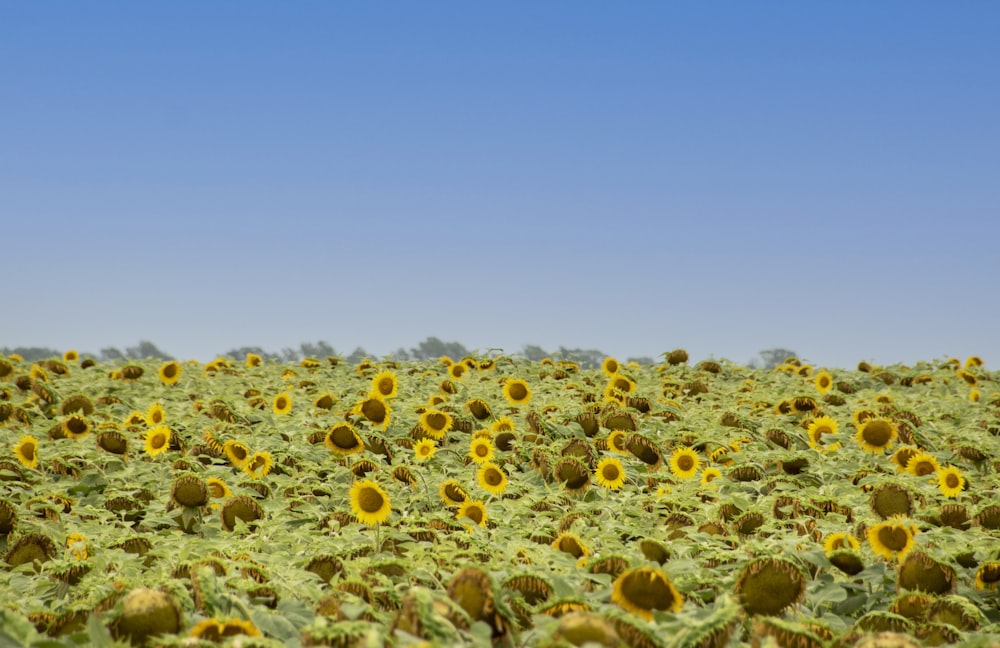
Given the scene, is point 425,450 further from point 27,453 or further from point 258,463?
point 27,453

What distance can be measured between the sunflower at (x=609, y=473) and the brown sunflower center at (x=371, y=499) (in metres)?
2.10

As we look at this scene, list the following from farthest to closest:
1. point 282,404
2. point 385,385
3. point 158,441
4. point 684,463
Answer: point 385,385 < point 282,404 < point 158,441 < point 684,463

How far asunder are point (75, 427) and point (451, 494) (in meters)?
5.09

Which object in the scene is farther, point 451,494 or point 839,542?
point 451,494

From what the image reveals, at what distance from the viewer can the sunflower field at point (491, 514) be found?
3387 mm

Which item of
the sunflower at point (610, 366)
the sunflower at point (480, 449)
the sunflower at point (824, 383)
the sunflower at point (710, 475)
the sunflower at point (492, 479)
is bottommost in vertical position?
the sunflower at point (492, 479)

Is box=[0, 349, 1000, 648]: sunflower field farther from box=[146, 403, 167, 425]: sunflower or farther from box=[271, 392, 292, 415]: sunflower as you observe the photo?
box=[146, 403, 167, 425]: sunflower

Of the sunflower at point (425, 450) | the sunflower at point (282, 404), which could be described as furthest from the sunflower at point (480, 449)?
the sunflower at point (282, 404)

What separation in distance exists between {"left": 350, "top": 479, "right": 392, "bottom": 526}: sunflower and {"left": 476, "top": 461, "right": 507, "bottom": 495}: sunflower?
1.20m

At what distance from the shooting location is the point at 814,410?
1072cm

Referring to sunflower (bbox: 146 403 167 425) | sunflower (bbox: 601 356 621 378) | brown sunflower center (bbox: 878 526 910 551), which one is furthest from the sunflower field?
sunflower (bbox: 601 356 621 378)

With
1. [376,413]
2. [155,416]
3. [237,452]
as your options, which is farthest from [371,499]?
[155,416]

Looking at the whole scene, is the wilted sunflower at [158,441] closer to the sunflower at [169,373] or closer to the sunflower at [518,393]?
the sunflower at [518,393]

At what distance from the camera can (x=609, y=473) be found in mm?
7492
